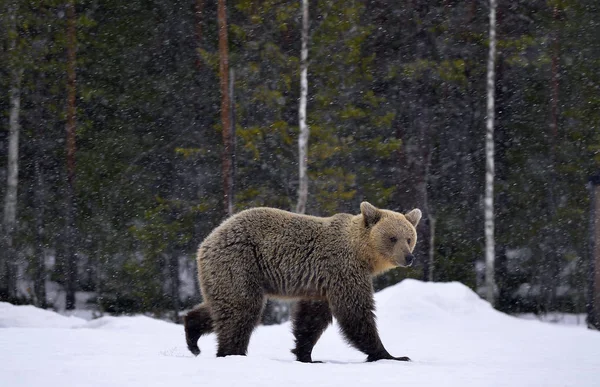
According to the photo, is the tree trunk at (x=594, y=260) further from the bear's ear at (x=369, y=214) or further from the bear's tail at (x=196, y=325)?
the bear's tail at (x=196, y=325)

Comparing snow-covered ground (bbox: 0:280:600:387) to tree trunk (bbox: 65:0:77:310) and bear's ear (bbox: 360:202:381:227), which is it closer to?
bear's ear (bbox: 360:202:381:227)

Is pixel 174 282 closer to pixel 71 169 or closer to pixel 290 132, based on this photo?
pixel 71 169

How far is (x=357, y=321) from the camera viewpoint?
6074 mm

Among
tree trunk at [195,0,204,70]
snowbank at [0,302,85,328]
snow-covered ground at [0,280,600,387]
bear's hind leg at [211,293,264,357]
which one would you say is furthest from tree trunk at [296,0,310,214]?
bear's hind leg at [211,293,264,357]

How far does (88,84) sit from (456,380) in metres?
12.5

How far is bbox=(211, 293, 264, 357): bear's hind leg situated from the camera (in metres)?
5.97

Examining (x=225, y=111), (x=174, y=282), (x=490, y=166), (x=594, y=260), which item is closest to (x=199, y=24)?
(x=225, y=111)

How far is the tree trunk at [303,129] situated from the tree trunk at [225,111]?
1.36 meters

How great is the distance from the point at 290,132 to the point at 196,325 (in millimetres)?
8854

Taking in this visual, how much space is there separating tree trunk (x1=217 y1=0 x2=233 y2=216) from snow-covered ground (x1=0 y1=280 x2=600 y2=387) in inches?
171

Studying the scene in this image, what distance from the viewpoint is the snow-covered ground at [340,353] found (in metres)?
4.43

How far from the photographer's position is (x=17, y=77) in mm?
14430

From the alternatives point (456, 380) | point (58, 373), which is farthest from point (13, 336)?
point (456, 380)

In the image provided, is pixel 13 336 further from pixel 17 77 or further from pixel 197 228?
pixel 17 77
